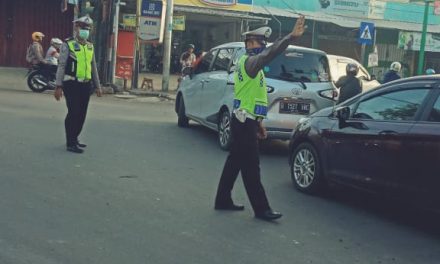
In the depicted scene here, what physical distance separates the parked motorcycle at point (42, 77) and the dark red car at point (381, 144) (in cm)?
1131

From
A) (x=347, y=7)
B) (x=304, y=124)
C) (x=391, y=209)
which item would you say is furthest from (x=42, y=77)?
(x=347, y=7)

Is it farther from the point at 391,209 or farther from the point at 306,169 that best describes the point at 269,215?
the point at 391,209

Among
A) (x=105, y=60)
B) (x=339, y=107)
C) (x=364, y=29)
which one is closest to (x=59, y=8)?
(x=105, y=60)

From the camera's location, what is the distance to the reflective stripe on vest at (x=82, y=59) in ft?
29.4

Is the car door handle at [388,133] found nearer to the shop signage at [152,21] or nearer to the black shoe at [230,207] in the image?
the black shoe at [230,207]

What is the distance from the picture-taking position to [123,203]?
20.7 feet

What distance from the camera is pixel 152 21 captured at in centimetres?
1994

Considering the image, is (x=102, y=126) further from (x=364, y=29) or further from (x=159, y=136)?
(x=364, y=29)

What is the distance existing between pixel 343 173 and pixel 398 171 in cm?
86

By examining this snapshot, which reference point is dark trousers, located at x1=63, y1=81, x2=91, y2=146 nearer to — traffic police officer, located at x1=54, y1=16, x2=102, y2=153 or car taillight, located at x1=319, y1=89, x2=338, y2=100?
traffic police officer, located at x1=54, y1=16, x2=102, y2=153

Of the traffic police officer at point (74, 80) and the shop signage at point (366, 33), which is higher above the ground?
the shop signage at point (366, 33)

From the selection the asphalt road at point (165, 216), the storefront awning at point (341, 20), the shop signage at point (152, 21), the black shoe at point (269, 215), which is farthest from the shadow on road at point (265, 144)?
the storefront awning at point (341, 20)

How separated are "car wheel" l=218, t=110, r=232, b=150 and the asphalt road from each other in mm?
147

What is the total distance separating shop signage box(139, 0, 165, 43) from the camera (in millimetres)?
19828
